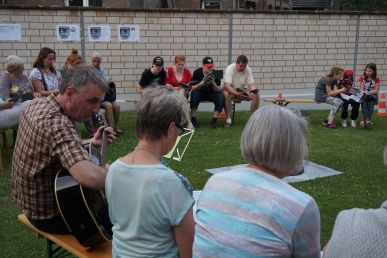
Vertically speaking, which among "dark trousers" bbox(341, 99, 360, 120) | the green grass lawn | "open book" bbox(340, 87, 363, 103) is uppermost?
"open book" bbox(340, 87, 363, 103)

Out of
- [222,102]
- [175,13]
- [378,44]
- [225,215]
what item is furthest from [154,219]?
[378,44]

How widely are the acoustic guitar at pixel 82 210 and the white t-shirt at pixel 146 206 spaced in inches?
15.8

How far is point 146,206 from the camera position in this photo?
1898mm

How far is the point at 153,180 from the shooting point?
1.88 meters

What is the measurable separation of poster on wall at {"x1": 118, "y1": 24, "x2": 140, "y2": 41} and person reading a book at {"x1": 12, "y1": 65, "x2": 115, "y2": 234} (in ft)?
25.7

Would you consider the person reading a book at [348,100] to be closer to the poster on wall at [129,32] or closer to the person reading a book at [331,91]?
the person reading a book at [331,91]

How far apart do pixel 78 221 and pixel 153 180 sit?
2.51 feet

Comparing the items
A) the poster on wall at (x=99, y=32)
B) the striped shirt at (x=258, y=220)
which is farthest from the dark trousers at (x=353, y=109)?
the striped shirt at (x=258, y=220)

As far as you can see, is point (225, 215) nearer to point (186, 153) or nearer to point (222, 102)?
point (186, 153)

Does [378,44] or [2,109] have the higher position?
[378,44]

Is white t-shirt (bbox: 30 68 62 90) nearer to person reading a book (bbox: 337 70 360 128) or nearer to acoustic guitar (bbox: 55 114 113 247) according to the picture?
acoustic guitar (bbox: 55 114 113 247)

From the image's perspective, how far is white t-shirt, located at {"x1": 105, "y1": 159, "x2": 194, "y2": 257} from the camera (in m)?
→ 1.88

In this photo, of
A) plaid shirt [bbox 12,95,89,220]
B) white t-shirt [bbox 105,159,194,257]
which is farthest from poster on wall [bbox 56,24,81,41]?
white t-shirt [bbox 105,159,194,257]

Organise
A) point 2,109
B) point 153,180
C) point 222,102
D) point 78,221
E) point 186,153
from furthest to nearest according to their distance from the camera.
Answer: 1. point 222,102
2. point 186,153
3. point 2,109
4. point 78,221
5. point 153,180
